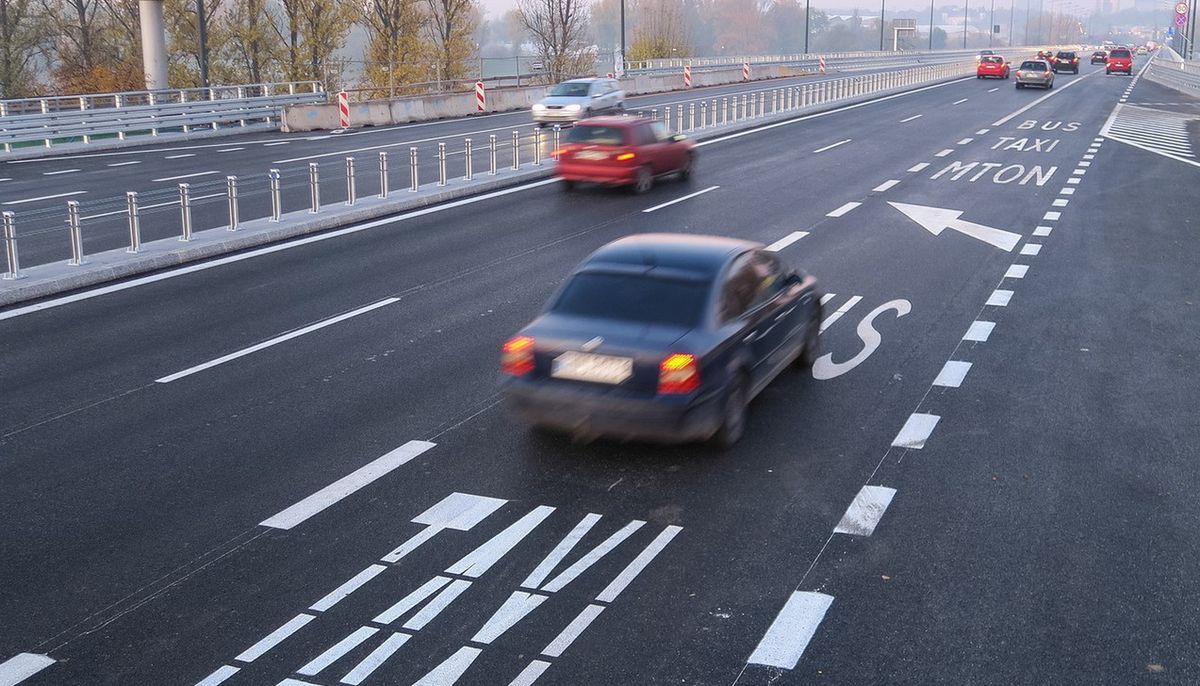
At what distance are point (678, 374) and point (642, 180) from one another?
52.9 ft

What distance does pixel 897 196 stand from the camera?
23.3m

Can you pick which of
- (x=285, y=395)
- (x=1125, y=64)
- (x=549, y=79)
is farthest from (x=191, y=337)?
(x=1125, y=64)

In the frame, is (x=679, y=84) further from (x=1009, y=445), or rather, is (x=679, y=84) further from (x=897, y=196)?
(x=1009, y=445)

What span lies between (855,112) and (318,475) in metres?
41.5

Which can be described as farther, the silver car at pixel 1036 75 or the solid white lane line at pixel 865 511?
the silver car at pixel 1036 75

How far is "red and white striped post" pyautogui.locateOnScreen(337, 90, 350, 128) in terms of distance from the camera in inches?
1599

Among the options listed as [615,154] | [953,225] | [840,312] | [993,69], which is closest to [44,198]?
[615,154]

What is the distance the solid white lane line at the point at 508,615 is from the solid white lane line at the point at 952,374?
5433 mm

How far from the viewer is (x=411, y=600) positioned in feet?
21.9

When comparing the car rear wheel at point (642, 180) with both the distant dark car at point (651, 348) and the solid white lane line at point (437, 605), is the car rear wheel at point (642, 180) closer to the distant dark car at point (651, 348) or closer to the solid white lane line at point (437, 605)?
the distant dark car at point (651, 348)

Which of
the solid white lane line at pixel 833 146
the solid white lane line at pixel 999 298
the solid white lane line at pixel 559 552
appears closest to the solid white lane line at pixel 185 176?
the solid white lane line at pixel 833 146

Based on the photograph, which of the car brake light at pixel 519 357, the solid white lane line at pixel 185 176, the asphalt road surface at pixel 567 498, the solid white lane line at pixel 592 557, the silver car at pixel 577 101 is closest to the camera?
the asphalt road surface at pixel 567 498

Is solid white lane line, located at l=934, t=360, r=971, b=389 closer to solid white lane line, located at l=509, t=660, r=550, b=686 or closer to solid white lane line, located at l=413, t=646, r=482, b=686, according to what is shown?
solid white lane line, located at l=509, t=660, r=550, b=686

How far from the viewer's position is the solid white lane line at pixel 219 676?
577 centimetres
